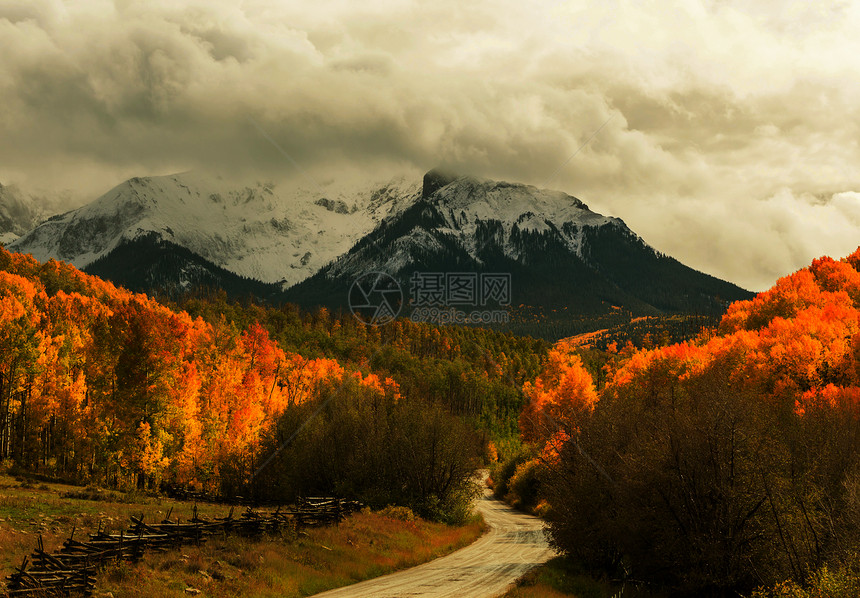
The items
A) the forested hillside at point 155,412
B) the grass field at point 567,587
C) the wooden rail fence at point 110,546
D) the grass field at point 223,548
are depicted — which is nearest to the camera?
the wooden rail fence at point 110,546

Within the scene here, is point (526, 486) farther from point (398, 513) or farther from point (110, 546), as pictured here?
point (110, 546)

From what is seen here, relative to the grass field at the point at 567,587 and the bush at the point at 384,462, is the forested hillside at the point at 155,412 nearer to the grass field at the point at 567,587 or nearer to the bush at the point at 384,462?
the bush at the point at 384,462

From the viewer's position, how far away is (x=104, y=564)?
28.3m

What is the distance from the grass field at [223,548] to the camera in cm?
2838

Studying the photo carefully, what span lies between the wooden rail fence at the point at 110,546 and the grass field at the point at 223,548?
0.75 metres

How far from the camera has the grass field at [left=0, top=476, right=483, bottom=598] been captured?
28375 mm

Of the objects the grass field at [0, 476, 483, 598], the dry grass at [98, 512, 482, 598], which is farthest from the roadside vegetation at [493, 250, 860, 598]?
the grass field at [0, 476, 483, 598]

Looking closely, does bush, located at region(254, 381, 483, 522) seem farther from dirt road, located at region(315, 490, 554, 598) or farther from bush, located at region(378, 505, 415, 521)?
dirt road, located at region(315, 490, 554, 598)

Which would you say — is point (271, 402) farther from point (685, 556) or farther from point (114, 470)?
point (685, 556)

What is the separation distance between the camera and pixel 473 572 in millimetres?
39938

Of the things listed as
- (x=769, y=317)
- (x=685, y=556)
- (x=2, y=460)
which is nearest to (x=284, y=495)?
(x=2, y=460)

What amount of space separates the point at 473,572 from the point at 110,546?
21452 mm

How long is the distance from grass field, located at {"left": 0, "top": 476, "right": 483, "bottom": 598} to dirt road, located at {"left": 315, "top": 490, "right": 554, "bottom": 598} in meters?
1.54

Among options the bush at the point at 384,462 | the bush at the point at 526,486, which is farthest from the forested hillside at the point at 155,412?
the bush at the point at 526,486
